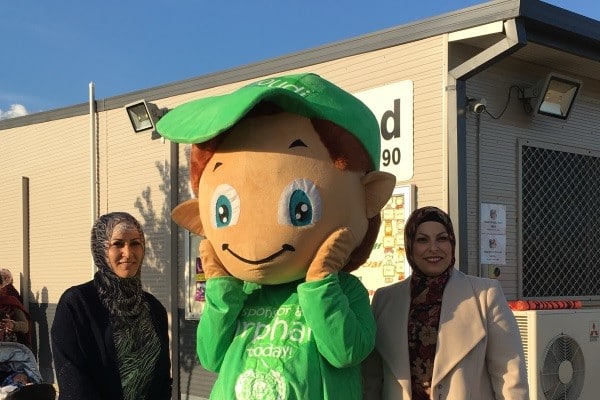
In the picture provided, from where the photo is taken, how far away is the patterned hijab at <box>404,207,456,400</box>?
119 inches

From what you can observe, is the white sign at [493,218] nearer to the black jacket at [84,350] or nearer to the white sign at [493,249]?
the white sign at [493,249]

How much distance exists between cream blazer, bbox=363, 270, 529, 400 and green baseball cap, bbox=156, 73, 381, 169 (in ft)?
2.30

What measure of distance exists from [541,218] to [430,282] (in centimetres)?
385

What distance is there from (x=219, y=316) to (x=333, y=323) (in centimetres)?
51

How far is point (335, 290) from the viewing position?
2.85 metres

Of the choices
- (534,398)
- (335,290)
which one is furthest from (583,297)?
(335,290)

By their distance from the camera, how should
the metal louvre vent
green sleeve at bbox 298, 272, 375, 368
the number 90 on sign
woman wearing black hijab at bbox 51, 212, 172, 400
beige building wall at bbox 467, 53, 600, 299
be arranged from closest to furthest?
green sleeve at bbox 298, 272, 375, 368, woman wearing black hijab at bbox 51, 212, 172, 400, beige building wall at bbox 467, 53, 600, 299, the number 90 on sign, the metal louvre vent

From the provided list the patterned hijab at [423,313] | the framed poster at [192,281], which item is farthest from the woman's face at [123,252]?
the framed poster at [192,281]

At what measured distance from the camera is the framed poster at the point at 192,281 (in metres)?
8.05

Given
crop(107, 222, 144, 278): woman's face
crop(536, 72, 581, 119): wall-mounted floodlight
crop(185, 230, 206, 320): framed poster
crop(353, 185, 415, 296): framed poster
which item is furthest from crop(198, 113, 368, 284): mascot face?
crop(185, 230, 206, 320): framed poster

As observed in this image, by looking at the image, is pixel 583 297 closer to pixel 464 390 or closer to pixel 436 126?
pixel 436 126

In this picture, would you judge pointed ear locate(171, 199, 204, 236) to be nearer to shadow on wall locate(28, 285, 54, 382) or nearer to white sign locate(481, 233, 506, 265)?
white sign locate(481, 233, 506, 265)

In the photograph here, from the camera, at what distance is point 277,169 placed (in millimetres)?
2908

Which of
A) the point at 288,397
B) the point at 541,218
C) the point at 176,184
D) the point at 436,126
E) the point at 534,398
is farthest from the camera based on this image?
the point at 176,184
